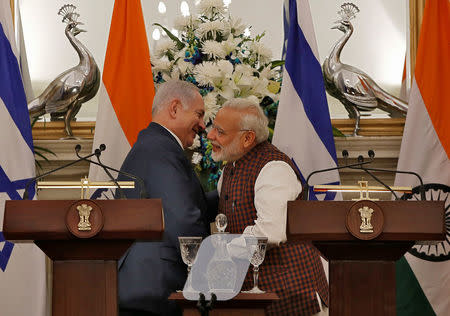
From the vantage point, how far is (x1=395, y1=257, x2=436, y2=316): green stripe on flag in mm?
4320

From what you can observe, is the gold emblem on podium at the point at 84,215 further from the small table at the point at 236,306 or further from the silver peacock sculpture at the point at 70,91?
the silver peacock sculpture at the point at 70,91

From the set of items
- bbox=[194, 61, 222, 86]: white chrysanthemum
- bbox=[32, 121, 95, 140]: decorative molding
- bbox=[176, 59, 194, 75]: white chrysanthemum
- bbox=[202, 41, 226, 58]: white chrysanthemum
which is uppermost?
bbox=[202, 41, 226, 58]: white chrysanthemum

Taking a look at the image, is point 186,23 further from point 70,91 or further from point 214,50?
point 70,91

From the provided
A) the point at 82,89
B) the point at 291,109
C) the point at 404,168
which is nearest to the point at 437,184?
the point at 404,168

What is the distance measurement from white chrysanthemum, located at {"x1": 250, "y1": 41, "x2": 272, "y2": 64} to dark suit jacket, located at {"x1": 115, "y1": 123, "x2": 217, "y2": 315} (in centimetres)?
87

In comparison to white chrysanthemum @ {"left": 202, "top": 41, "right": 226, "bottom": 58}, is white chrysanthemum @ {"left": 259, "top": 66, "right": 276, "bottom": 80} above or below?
below

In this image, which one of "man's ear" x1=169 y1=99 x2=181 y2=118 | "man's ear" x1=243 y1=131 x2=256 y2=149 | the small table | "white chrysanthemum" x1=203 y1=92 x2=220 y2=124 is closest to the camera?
the small table

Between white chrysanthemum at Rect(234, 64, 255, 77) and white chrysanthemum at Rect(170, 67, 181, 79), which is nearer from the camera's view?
white chrysanthemum at Rect(234, 64, 255, 77)

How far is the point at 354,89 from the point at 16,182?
2050 mm

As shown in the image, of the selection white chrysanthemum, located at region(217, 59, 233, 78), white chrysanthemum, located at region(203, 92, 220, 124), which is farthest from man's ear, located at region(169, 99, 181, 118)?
white chrysanthemum, located at region(217, 59, 233, 78)

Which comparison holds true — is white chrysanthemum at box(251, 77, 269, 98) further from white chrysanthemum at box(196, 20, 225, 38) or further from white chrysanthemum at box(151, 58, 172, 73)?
white chrysanthemum at box(151, 58, 172, 73)

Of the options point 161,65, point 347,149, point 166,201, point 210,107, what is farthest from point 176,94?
point 347,149

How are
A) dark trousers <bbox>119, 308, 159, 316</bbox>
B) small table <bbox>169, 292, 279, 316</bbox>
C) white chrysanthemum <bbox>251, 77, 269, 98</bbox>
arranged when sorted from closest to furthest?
small table <bbox>169, 292, 279, 316</bbox>, dark trousers <bbox>119, 308, 159, 316</bbox>, white chrysanthemum <bbox>251, 77, 269, 98</bbox>

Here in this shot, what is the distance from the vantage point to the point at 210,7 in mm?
4375
